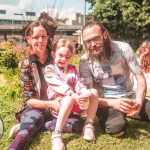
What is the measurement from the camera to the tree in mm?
25859

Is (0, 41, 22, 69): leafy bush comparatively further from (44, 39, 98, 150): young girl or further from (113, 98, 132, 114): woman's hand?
(113, 98, 132, 114): woman's hand

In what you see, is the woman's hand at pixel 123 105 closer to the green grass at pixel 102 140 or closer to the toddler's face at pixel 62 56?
the green grass at pixel 102 140

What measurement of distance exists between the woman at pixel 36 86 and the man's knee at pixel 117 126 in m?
0.40

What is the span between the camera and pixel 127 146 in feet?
10.3

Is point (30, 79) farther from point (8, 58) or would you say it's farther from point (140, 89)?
point (8, 58)

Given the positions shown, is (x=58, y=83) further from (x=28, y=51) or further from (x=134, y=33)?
(x=134, y=33)

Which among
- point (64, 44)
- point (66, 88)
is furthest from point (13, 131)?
point (64, 44)

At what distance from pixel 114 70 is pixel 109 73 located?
76 mm

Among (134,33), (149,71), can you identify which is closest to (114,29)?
(134,33)

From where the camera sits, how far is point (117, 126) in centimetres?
322

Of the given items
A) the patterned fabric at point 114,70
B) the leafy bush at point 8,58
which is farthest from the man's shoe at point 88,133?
the leafy bush at point 8,58

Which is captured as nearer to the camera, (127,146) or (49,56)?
(127,146)

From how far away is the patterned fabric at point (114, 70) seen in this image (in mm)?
3506

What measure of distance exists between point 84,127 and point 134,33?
26462 mm
